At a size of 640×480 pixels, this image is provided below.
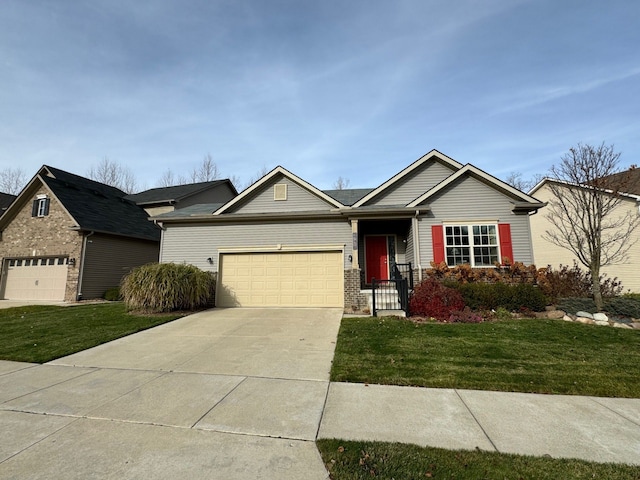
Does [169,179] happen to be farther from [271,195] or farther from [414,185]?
[414,185]

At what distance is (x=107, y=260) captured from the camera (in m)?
15.9

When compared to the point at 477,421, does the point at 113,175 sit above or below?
above

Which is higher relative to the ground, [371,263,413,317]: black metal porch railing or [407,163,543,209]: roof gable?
[407,163,543,209]: roof gable

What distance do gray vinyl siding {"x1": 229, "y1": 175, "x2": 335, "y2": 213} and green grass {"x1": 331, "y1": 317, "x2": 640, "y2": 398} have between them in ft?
21.0

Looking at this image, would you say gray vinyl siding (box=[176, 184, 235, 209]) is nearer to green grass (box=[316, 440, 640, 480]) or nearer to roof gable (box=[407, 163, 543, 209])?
roof gable (box=[407, 163, 543, 209])

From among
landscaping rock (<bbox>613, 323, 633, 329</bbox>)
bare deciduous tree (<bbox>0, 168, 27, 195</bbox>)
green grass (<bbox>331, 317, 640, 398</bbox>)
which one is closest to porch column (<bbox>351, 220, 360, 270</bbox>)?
green grass (<bbox>331, 317, 640, 398</bbox>)

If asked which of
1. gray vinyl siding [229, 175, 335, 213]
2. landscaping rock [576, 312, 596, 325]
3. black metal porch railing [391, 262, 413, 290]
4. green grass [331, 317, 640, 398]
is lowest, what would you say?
green grass [331, 317, 640, 398]

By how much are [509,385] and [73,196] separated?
21000 millimetres

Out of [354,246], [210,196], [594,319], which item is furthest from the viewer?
[210,196]

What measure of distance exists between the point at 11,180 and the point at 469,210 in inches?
1904

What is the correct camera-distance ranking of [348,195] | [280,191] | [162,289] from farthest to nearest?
[348,195] → [280,191] → [162,289]

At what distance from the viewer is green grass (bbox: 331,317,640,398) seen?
14.2 ft

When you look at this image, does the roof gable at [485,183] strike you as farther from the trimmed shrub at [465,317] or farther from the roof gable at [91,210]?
the roof gable at [91,210]

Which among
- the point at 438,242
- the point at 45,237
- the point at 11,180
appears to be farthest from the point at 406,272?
the point at 11,180
